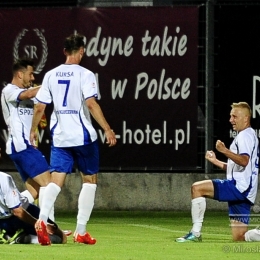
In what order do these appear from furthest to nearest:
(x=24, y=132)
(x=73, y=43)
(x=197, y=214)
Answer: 1. (x=24, y=132)
2. (x=197, y=214)
3. (x=73, y=43)

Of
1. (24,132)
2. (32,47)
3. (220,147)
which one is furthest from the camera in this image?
(32,47)

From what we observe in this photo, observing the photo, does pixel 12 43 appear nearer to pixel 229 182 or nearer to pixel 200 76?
pixel 200 76

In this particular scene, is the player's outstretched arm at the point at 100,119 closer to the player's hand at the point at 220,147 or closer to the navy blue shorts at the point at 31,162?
the player's hand at the point at 220,147

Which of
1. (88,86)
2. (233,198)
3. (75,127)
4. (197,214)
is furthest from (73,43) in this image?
(233,198)

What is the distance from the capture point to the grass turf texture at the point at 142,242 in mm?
11312

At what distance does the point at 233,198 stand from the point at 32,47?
6.76m

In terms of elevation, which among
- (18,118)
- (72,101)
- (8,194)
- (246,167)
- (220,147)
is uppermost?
(72,101)

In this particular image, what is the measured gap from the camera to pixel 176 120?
1917 centimetres

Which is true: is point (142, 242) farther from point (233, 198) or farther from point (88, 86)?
point (88, 86)

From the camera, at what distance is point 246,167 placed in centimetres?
1373

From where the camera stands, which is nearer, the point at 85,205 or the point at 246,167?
the point at 85,205

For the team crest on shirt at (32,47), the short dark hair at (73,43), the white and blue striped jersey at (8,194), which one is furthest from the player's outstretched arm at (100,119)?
the team crest on shirt at (32,47)

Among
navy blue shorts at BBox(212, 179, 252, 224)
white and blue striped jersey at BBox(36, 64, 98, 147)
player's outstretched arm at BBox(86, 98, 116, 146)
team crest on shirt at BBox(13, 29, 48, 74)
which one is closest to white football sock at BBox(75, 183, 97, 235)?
white and blue striped jersey at BBox(36, 64, 98, 147)

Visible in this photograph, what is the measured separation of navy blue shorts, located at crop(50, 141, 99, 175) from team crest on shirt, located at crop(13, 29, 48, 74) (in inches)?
267
